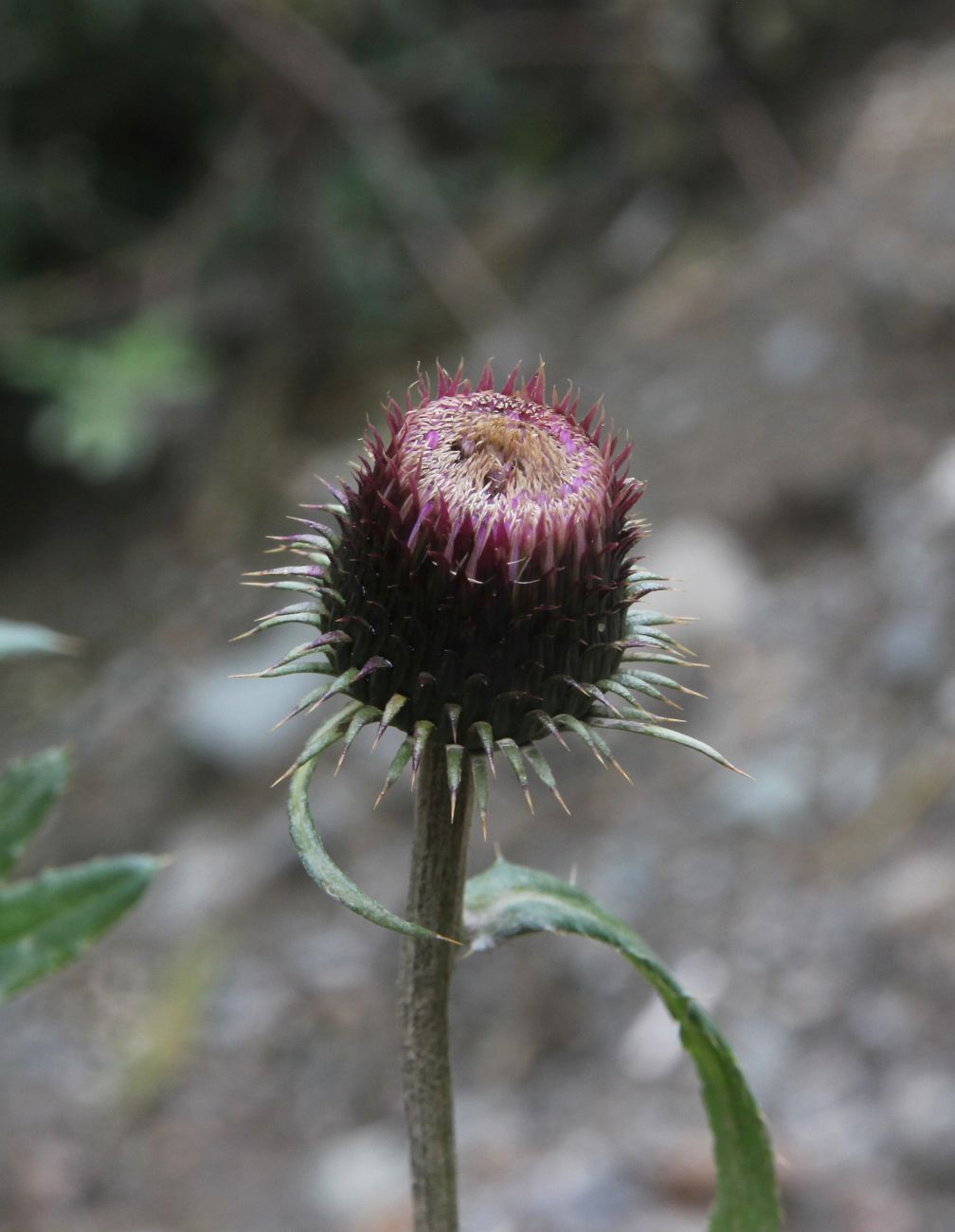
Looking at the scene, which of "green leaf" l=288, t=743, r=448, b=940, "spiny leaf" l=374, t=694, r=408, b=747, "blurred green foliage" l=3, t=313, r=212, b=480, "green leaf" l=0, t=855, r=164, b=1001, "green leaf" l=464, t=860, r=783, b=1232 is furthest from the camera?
"blurred green foliage" l=3, t=313, r=212, b=480

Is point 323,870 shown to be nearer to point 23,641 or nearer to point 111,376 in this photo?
point 23,641

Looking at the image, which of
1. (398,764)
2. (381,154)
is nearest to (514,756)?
(398,764)

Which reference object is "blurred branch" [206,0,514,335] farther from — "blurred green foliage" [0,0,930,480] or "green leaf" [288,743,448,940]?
"green leaf" [288,743,448,940]

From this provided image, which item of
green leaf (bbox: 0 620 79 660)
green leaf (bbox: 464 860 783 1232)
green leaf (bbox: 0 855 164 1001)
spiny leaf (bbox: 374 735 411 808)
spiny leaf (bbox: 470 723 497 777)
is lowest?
green leaf (bbox: 464 860 783 1232)

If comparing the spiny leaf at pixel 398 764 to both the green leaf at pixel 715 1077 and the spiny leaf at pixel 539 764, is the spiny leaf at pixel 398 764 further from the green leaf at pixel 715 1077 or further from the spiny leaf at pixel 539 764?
the green leaf at pixel 715 1077

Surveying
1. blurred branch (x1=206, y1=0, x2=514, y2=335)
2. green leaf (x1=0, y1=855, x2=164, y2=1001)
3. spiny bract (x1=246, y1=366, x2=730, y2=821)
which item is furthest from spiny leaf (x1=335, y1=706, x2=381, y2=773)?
blurred branch (x1=206, y1=0, x2=514, y2=335)

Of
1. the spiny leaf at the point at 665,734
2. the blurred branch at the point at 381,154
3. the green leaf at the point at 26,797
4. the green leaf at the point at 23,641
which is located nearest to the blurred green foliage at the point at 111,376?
the blurred branch at the point at 381,154
